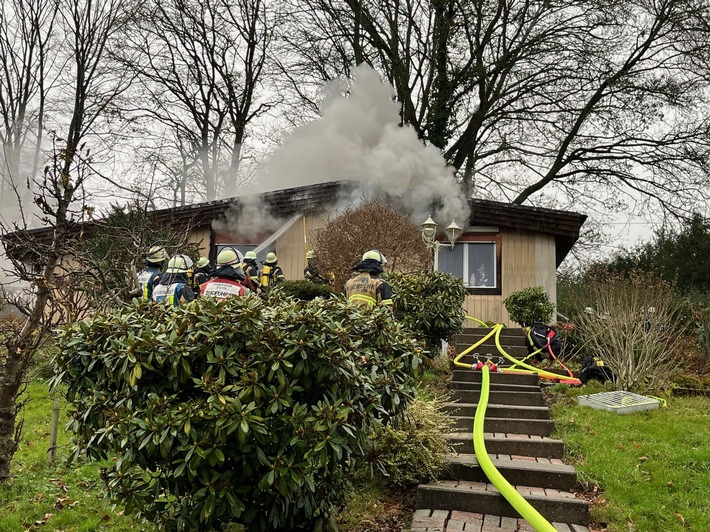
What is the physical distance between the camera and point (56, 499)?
15.8ft

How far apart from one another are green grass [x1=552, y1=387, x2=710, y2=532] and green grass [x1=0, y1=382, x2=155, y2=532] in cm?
374

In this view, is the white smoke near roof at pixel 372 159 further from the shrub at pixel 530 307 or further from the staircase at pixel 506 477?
the staircase at pixel 506 477

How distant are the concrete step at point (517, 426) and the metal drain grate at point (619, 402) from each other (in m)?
1.42

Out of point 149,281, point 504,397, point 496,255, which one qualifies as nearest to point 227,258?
point 149,281

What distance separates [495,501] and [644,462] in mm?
1924

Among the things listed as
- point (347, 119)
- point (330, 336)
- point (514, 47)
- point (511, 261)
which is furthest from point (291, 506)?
point (514, 47)

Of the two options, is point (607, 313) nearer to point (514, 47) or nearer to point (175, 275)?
point (175, 275)

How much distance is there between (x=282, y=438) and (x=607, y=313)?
6539 millimetres

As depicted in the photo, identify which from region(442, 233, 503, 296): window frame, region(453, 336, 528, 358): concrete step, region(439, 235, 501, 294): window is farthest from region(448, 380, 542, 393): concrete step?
region(439, 235, 501, 294): window

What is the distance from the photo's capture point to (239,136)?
24766 mm

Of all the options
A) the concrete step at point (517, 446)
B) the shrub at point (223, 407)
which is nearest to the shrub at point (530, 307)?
the concrete step at point (517, 446)

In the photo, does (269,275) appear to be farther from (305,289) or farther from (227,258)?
(227,258)

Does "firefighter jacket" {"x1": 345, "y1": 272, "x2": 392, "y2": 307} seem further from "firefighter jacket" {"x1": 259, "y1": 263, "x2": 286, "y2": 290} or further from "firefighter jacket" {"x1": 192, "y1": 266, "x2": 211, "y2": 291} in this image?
"firefighter jacket" {"x1": 259, "y1": 263, "x2": 286, "y2": 290}

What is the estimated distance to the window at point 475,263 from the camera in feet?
47.3
